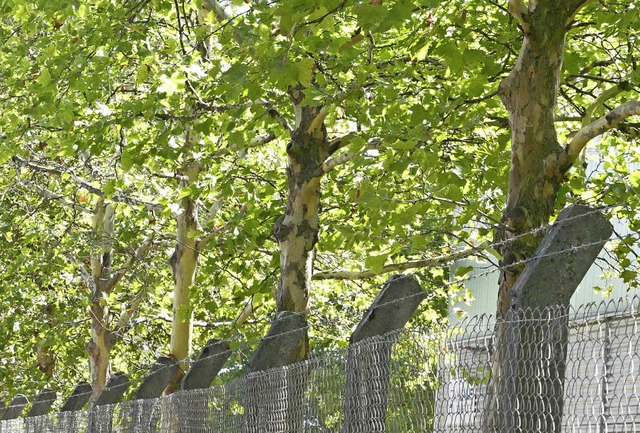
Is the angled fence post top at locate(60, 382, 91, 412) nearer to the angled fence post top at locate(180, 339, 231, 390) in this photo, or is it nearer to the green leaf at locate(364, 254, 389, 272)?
the angled fence post top at locate(180, 339, 231, 390)

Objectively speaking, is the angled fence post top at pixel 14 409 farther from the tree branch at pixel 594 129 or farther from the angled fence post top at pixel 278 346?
the tree branch at pixel 594 129

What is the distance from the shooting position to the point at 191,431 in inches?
364

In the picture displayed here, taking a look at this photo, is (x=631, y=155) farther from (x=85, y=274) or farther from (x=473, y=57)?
(x=85, y=274)

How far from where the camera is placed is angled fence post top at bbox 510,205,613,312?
4367mm

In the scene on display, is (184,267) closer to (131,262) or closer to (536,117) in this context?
(131,262)

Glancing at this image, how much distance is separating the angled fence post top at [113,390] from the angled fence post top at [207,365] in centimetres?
318

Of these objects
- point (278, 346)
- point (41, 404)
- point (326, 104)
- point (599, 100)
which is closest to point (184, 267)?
point (41, 404)

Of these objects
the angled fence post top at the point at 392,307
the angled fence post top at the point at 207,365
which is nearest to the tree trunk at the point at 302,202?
the angled fence post top at the point at 207,365

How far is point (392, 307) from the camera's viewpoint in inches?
236

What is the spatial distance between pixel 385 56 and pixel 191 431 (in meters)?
4.64

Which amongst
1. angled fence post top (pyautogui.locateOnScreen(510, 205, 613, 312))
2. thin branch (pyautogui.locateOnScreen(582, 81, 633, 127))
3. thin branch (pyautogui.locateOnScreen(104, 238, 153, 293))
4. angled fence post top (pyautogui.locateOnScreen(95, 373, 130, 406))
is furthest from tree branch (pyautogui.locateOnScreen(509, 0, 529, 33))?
thin branch (pyautogui.locateOnScreen(104, 238, 153, 293))

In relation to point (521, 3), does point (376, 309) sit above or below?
below

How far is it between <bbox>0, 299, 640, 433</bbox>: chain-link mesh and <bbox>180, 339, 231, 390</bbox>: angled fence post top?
0.31m

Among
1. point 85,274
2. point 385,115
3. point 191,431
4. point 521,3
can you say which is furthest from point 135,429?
point 85,274
